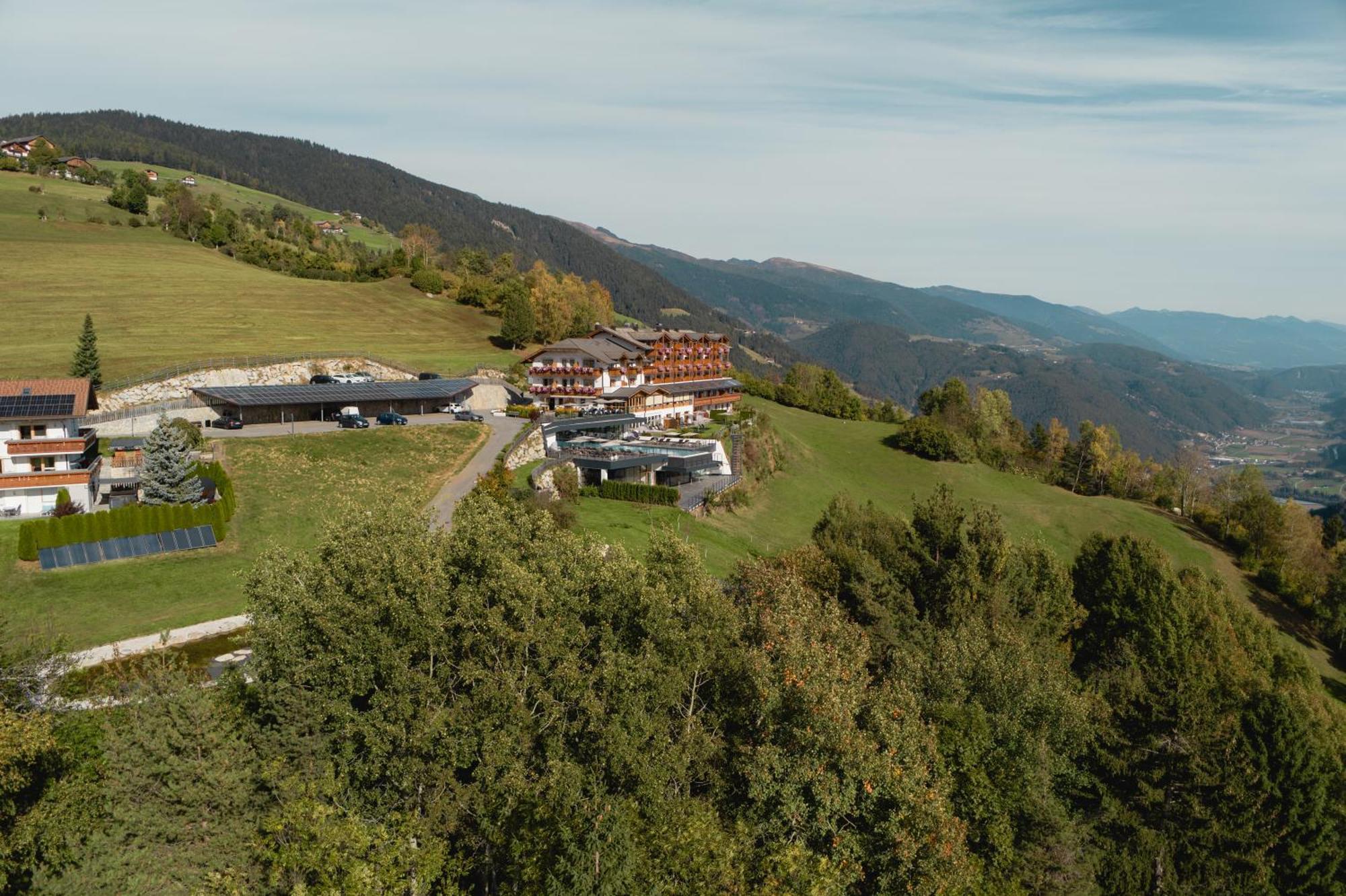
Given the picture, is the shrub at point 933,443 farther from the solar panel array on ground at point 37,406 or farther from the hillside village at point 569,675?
the solar panel array on ground at point 37,406

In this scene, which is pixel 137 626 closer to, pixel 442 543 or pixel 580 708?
pixel 442 543

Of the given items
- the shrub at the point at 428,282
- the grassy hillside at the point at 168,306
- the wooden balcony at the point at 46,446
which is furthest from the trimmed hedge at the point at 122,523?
the shrub at the point at 428,282

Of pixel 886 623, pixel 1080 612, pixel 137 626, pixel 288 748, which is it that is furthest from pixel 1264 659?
pixel 137 626

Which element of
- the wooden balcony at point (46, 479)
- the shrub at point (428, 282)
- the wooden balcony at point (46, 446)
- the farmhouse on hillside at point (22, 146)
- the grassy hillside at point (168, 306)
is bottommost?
the wooden balcony at point (46, 479)

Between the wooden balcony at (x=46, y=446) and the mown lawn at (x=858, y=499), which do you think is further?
the mown lawn at (x=858, y=499)

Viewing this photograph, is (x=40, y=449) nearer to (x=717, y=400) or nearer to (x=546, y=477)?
(x=546, y=477)

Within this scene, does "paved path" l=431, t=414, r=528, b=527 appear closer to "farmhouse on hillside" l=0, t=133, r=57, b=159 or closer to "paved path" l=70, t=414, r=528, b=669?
"paved path" l=70, t=414, r=528, b=669
